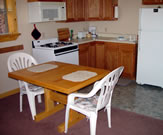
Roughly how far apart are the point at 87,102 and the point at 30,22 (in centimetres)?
238

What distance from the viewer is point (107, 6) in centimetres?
500

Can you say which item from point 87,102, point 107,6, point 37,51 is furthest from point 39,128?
point 107,6

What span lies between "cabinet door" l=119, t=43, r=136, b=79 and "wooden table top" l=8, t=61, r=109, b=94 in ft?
6.43

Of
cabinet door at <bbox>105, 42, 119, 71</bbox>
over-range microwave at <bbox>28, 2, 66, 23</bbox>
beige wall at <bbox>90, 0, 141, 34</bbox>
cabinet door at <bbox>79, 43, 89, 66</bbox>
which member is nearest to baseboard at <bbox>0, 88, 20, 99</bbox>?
over-range microwave at <bbox>28, 2, 66, 23</bbox>

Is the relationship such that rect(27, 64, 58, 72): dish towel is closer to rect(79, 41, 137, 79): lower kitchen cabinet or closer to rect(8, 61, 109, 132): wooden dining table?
rect(8, 61, 109, 132): wooden dining table

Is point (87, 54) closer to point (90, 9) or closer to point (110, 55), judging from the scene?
point (110, 55)

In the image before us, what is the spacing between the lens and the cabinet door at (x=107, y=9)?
4943 mm

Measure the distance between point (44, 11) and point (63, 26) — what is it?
0.99 metres

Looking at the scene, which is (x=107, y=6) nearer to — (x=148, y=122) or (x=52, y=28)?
(x=52, y=28)

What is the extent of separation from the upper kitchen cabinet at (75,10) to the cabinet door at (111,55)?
0.94 meters

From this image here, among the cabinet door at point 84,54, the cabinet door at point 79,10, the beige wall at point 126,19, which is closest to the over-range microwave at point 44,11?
the cabinet door at point 79,10

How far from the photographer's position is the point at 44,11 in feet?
13.6

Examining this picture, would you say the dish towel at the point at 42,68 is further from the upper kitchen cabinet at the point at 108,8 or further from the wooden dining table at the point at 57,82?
the upper kitchen cabinet at the point at 108,8

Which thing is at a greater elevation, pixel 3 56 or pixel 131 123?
pixel 3 56
